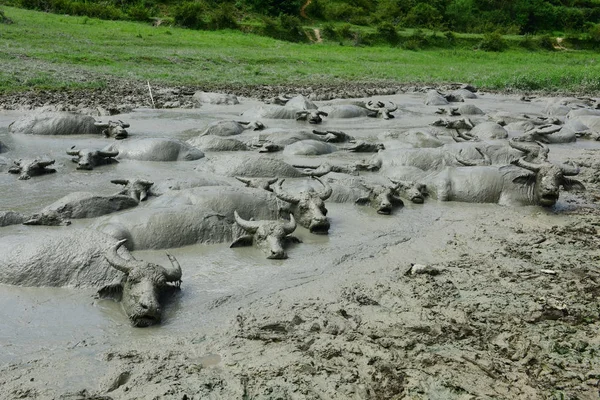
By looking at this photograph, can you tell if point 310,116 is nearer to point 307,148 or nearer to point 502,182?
point 307,148

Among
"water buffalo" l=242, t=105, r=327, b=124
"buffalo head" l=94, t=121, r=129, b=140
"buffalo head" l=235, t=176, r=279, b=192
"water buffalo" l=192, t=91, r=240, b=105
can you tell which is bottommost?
"water buffalo" l=192, t=91, r=240, b=105

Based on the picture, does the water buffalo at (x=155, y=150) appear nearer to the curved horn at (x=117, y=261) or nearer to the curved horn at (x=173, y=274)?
the curved horn at (x=117, y=261)

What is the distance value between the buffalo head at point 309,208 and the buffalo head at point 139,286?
2.24 m

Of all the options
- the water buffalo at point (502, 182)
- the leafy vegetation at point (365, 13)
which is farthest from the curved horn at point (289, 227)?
the leafy vegetation at point (365, 13)

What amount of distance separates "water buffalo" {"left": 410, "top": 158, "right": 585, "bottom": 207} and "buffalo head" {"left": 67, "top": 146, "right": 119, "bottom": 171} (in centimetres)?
539

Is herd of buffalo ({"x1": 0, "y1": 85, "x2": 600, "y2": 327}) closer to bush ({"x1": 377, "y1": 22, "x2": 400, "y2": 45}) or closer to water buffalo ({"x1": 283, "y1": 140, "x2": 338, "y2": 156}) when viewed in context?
water buffalo ({"x1": 283, "y1": 140, "x2": 338, "y2": 156})

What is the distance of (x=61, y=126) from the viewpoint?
12641 mm

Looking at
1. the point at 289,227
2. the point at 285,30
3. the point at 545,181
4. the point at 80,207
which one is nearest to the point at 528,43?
the point at 285,30

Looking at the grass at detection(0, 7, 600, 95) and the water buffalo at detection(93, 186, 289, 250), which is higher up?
the water buffalo at detection(93, 186, 289, 250)

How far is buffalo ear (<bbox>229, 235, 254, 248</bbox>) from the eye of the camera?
6.57 metres

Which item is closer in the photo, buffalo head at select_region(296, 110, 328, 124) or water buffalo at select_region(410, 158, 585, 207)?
water buffalo at select_region(410, 158, 585, 207)

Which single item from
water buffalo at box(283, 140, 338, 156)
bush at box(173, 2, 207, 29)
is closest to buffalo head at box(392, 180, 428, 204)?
water buffalo at box(283, 140, 338, 156)

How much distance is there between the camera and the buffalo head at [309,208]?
7.17 meters

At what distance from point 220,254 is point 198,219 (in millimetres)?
555
